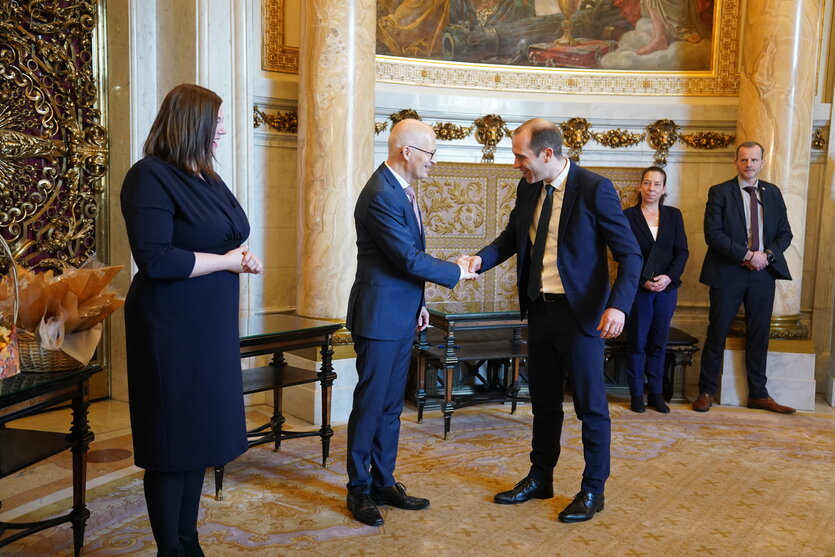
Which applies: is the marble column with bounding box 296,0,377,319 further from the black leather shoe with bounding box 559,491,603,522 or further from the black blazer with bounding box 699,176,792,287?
the black blazer with bounding box 699,176,792,287

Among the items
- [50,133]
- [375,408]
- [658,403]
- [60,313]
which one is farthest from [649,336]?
[50,133]

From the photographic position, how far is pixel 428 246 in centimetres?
714

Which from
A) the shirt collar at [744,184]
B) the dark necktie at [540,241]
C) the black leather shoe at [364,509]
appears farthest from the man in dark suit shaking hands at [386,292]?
the shirt collar at [744,184]

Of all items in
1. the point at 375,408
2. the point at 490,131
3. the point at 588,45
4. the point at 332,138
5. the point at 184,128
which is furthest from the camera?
the point at 588,45

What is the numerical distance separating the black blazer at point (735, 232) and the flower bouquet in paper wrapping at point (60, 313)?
4795 millimetres

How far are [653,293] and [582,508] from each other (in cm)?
275

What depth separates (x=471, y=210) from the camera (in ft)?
23.7

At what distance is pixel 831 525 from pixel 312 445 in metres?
3.08

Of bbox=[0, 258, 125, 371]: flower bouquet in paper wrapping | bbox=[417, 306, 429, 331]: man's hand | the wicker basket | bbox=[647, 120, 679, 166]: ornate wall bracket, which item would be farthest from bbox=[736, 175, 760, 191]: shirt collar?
the wicker basket

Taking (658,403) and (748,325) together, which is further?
(748,325)

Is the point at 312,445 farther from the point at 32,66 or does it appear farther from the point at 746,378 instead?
the point at 746,378

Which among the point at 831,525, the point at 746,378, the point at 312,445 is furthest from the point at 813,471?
the point at 312,445

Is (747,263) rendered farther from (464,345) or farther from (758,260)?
(464,345)

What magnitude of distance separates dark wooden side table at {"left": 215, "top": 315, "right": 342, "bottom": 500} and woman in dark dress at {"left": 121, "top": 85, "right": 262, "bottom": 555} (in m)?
1.18
